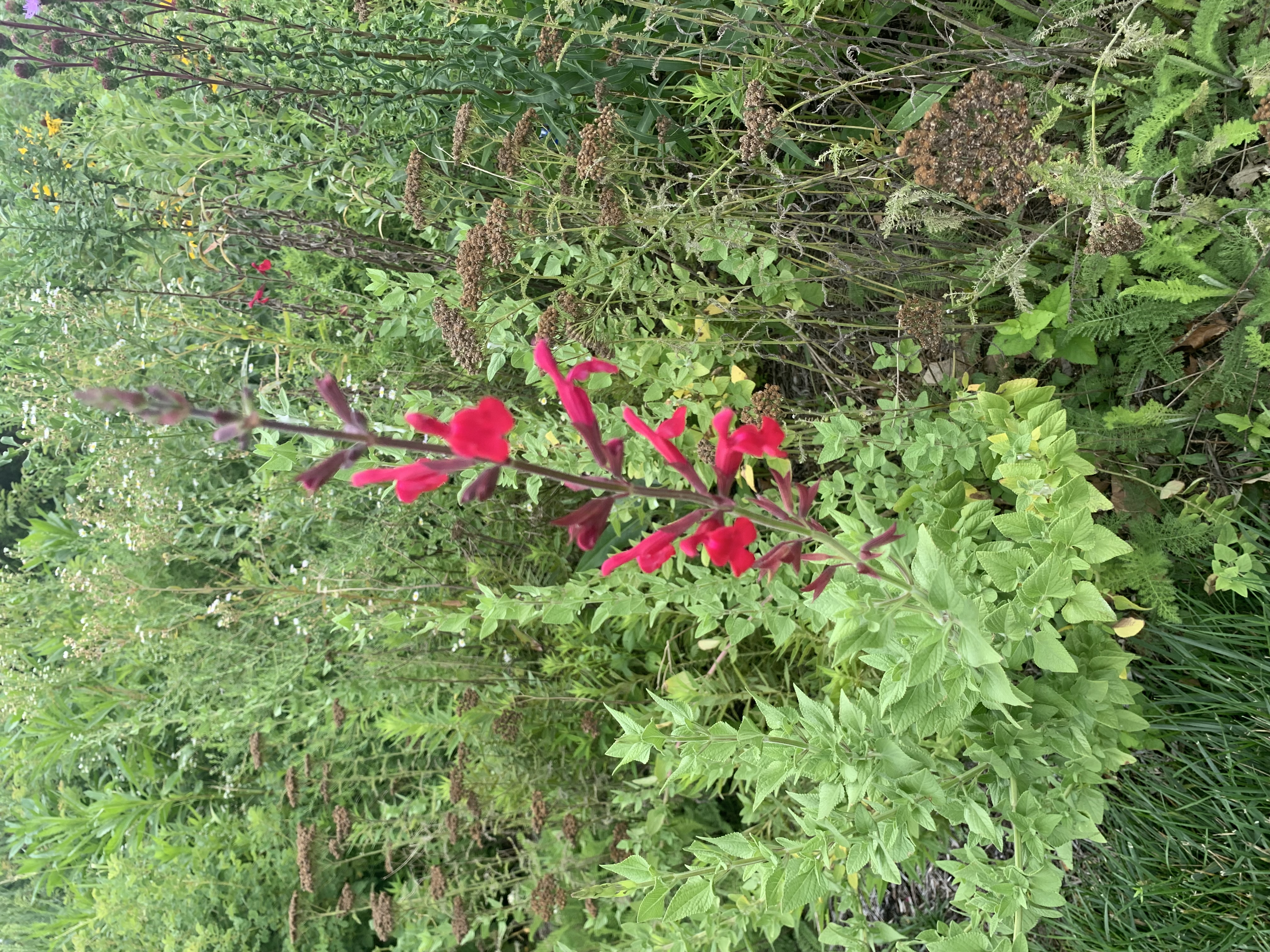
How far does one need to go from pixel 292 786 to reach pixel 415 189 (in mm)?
2317

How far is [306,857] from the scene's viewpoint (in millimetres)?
2990

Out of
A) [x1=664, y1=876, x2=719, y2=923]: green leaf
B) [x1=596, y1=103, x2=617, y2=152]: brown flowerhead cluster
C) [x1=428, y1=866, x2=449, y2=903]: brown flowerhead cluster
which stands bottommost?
[x1=428, y1=866, x2=449, y2=903]: brown flowerhead cluster

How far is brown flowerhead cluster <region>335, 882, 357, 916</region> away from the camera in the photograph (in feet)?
10.4

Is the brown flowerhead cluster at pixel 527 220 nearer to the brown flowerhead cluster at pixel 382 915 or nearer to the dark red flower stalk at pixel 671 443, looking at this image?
the dark red flower stalk at pixel 671 443

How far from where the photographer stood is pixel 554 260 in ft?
7.29

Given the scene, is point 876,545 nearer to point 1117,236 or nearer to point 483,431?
point 483,431

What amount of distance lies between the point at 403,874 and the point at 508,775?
1.20m

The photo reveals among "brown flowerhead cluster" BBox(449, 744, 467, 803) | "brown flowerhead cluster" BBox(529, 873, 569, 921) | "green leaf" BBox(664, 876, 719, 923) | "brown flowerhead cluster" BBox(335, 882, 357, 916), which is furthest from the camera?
"brown flowerhead cluster" BBox(335, 882, 357, 916)

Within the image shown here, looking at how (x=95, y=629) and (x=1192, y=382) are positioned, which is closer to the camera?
(x=1192, y=382)

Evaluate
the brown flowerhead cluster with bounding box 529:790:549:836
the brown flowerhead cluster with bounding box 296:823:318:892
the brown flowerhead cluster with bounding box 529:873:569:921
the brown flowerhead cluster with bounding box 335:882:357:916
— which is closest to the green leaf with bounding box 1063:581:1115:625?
the brown flowerhead cluster with bounding box 529:790:549:836

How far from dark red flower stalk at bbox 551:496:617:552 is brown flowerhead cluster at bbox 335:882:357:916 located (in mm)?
2802

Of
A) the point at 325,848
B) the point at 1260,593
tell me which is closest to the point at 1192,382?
the point at 1260,593

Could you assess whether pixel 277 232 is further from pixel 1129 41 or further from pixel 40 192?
pixel 1129 41

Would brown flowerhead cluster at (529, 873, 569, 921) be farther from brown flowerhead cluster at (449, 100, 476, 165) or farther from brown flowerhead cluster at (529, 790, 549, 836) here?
brown flowerhead cluster at (449, 100, 476, 165)
